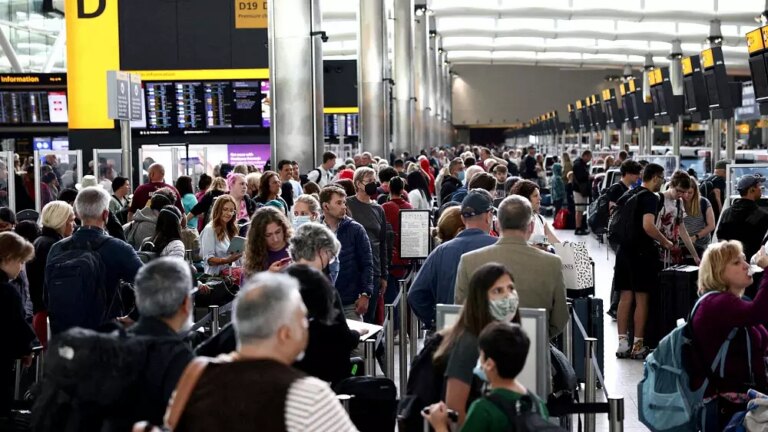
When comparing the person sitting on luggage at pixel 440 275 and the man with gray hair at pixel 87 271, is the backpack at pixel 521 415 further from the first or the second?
the man with gray hair at pixel 87 271

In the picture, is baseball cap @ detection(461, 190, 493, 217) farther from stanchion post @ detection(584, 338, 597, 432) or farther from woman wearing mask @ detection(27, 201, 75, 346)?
woman wearing mask @ detection(27, 201, 75, 346)

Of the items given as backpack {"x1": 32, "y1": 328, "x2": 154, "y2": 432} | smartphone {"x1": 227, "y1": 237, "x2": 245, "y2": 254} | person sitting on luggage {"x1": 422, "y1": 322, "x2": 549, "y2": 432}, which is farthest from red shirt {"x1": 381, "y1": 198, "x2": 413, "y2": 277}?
backpack {"x1": 32, "y1": 328, "x2": 154, "y2": 432}

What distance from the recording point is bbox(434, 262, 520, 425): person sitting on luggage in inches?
179

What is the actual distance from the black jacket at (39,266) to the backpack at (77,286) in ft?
4.56

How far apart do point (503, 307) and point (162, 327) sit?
138 cm

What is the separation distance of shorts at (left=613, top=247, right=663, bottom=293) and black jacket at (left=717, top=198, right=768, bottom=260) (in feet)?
2.19

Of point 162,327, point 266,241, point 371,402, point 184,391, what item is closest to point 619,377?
point 266,241

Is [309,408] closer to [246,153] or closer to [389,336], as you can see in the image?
[389,336]

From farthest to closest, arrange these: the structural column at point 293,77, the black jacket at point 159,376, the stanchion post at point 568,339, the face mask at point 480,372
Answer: the structural column at point 293,77 → the stanchion post at point 568,339 → the face mask at point 480,372 → the black jacket at point 159,376

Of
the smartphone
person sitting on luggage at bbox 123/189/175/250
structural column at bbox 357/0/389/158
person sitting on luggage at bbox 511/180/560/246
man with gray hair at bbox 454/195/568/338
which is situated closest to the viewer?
man with gray hair at bbox 454/195/568/338

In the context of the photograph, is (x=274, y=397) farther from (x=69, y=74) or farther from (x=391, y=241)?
(x=69, y=74)

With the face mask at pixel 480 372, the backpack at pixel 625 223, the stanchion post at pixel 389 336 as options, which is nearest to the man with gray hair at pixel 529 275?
the face mask at pixel 480 372

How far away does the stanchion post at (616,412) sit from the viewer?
205 inches

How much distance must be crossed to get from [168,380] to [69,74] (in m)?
20.9
